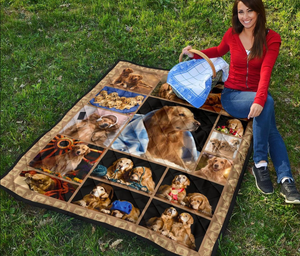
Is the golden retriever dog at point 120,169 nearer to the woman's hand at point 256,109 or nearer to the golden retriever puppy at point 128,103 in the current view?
the golden retriever puppy at point 128,103

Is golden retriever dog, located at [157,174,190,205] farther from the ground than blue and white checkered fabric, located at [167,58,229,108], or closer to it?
closer to it

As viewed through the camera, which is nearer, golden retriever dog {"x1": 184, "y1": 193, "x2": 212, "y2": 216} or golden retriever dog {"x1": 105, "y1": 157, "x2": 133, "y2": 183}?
golden retriever dog {"x1": 184, "y1": 193, "x2": 212, "y2": 216}

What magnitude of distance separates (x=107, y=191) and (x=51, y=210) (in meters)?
0.42

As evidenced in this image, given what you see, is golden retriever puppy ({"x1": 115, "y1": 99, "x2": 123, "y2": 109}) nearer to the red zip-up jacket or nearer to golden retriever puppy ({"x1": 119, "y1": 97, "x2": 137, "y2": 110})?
golden retriever puppy ({"x1": 119, "y1": 97, "x2": 137, "y2": 110})

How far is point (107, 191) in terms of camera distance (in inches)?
89.0

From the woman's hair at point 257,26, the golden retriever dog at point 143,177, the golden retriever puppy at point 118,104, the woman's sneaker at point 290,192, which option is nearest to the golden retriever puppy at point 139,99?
the golden retriever puppy at point 118,104

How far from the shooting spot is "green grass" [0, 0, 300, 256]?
2070mm

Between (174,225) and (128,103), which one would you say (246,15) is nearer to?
(128,103)

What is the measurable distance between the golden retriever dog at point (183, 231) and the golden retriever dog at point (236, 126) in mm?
913

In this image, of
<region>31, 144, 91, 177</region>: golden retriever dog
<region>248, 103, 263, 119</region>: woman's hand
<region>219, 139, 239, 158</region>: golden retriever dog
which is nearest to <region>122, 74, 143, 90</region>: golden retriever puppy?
<region>31, 144, 91, 177</region>: golden retriever dog

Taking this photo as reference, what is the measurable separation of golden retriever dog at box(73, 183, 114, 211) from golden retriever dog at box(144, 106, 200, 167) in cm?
44

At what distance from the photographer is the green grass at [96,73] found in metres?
2.07

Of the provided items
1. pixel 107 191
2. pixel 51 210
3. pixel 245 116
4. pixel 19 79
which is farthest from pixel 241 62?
pixel 19 79

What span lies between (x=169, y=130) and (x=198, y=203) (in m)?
0.74
